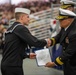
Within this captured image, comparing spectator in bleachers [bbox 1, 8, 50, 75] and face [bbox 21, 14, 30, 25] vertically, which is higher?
face [bbox 21, 14, 30, 25]

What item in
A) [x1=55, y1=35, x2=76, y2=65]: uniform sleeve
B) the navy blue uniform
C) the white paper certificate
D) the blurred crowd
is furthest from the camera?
the blurred crowd

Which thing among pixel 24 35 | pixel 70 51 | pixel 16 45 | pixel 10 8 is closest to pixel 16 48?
pixel 16 45

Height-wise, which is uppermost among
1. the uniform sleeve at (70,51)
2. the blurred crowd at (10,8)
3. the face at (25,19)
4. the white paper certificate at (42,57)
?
the face at (25,19)

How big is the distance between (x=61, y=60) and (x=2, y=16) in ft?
25.2

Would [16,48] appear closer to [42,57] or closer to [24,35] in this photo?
[24,35]

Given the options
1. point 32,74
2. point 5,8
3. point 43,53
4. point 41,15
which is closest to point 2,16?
point 5,8

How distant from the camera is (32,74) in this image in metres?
6.33

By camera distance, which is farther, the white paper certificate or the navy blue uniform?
the white paper certificate

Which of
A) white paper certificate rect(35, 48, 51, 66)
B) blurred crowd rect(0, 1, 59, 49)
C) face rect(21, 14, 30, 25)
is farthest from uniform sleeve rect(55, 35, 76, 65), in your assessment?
blurred crowd rect(0, 1, 59, 49)

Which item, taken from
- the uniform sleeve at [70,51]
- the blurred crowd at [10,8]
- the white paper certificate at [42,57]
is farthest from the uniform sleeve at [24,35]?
the blurred crowd at [10,8]

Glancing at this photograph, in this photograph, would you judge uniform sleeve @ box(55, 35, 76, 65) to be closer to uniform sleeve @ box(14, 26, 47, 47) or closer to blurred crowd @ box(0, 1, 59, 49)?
uniform sleeve @ box(14, 26, 47, 47)

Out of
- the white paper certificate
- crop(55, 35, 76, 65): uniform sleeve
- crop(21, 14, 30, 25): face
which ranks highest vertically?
crop(21, 14, 30, 25): face

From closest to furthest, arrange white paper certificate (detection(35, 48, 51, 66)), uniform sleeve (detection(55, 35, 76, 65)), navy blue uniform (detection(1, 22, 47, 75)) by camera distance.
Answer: uniform sleeve (detection(55, 35, 76, 65))
navy blue uniform (detection(1, 22, 47, 75))
white paper certificate (detection(35, 48, 51, 66))

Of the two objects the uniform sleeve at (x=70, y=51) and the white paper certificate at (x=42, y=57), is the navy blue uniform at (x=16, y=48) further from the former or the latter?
the uniform sleeve at (x=70, y=51)
